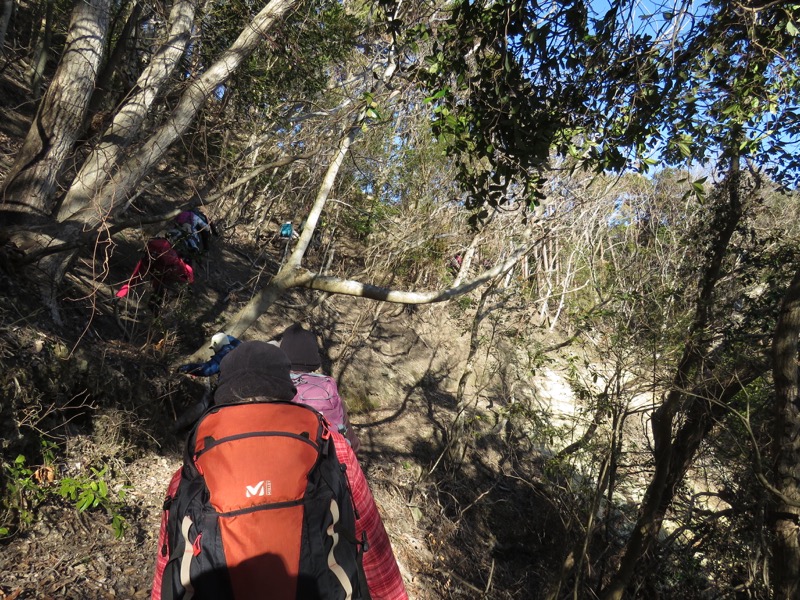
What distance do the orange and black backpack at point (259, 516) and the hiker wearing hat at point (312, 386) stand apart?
1.56 meters

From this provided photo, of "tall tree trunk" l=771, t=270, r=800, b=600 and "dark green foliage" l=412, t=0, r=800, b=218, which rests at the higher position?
"dark green foliage" l=412, t=0, r=800, b=218

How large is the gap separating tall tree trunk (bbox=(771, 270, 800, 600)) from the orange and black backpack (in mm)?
3153

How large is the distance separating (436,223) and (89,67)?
6.40m

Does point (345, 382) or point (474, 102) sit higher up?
point (474, 102)

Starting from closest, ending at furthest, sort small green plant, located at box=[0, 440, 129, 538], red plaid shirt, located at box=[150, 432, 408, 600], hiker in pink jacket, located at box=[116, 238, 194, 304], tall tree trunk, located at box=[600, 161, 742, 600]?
red plaid shirt, located at box=[150, 432, 408, 600]
small green plant, located at box=[0, 440, 129, 538]
tall tree trunk, located at box=[600, 161, 742, 600]
hiker in pink jacket, located at box=[116, 238, 194, 304]

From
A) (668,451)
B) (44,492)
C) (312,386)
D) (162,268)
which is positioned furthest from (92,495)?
(668,451)

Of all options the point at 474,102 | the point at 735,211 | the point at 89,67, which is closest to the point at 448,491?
the point at 735,211

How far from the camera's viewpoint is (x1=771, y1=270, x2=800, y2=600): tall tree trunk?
3518mm

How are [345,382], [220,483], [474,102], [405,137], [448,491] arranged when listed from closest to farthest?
1. [220,483]
2. [474,102]
3. [448,491]
4. [345,382]
5. [405,137]

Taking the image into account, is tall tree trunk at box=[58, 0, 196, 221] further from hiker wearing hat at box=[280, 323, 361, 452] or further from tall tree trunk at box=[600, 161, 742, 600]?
tall tree trunk at box=[600, 161, 742, 600]

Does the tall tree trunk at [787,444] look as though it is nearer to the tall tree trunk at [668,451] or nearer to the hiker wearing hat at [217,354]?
the tall tree trunk at [668,451]

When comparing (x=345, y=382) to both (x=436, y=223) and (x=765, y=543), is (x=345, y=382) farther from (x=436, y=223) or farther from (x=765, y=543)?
(x=765, y=543)

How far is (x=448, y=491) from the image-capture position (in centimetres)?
834

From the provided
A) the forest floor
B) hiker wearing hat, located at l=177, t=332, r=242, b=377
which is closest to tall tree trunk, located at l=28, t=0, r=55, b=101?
the forest floor
